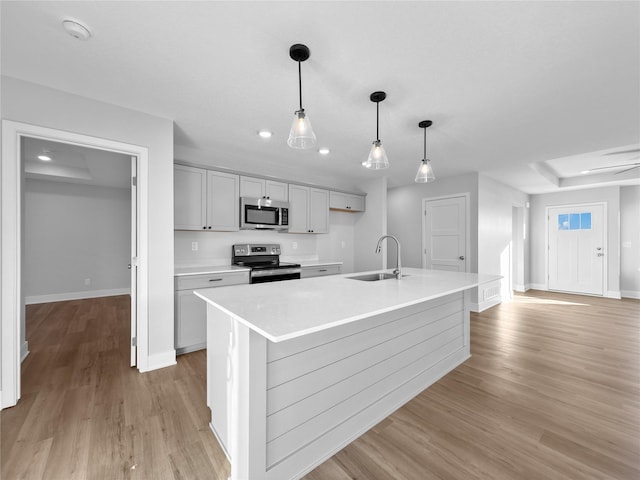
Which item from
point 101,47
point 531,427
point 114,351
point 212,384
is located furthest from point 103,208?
point 531,427

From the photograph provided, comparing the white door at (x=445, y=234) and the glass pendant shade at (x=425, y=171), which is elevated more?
the glass pendant shade at (x=425, y=171)

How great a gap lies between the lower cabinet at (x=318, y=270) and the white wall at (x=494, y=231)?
8.42 ft

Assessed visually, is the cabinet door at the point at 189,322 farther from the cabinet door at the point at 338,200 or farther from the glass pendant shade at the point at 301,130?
the cabinet door at the point at 338,200

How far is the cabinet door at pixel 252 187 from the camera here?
3.80m

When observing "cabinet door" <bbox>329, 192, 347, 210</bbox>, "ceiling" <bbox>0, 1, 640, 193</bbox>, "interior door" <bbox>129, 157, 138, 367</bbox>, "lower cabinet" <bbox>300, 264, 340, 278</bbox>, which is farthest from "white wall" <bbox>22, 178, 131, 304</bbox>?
"cabinet door" <bbox>329, 192, 347, 210</bbox>

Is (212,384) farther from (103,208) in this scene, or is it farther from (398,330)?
(103,208)

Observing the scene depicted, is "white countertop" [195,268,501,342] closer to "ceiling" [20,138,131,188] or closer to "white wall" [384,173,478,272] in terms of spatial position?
"white wall" [384,173,478,272]

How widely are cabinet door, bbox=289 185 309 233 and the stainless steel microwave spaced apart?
132 millimetres

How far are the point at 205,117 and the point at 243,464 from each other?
2.84 meters

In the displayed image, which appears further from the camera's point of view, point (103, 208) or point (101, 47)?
point (103, 208)

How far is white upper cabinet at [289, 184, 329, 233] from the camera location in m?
4.40

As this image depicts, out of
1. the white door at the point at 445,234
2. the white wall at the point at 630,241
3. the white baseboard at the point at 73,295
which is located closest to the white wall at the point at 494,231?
the white door at the point at 445,234

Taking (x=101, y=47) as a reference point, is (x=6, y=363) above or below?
below

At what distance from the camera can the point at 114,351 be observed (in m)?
3.08
